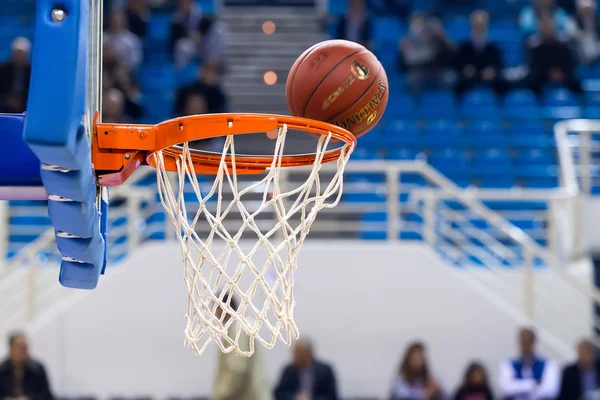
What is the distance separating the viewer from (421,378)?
657 centimetres

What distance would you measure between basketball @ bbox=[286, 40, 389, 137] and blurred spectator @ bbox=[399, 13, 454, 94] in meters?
6.47

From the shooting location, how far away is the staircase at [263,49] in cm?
993

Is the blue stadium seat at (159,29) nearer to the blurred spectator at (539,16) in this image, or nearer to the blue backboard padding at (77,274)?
the blurred spectator at (539,16)

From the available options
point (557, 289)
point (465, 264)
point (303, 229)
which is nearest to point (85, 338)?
point (465, 264)

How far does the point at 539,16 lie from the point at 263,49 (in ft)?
9.75

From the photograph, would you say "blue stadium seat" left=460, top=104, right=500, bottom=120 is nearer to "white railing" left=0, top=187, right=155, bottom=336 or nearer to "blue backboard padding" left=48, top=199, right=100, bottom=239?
"white railing" left=0, top=187, right=155, bottom=336

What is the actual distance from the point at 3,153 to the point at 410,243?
5238mm

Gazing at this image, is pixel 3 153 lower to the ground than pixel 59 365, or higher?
higher

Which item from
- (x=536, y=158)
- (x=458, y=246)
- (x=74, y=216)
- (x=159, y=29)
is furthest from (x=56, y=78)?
(x=159, y=29)

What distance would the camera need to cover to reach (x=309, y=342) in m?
6.63

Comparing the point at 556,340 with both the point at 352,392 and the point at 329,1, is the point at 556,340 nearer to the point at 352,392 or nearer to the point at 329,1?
the point at 352,392

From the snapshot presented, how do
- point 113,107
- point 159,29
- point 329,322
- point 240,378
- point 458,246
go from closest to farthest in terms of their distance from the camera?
1. point 240,378
2. point 329,322
3. point 113,107
4. point 458,246
5. point 159,29

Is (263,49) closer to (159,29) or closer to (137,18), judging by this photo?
(159,29)

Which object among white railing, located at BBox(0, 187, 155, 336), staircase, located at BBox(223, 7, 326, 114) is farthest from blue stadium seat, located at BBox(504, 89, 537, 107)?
white railing, located at BBox(0, 187, 155, 336)
